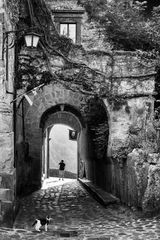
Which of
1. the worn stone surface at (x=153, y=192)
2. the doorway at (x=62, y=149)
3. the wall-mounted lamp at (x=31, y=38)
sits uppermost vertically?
the wall-mounted lamp at (x=31, y=38)

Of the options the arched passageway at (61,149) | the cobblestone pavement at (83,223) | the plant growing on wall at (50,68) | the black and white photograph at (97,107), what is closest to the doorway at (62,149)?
the arched passageway at (61,149)

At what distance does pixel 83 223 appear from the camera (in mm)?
8969

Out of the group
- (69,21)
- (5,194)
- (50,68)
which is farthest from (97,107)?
(5,194)

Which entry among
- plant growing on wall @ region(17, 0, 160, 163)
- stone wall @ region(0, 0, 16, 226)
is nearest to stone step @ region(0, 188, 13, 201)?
stone wall @ region(0, 0, 16, 226)

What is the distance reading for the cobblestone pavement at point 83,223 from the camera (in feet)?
24.5

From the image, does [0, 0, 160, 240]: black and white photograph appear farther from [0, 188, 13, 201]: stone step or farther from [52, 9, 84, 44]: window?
[52, 9, 84, 44]: window

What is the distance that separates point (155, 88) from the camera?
12547 mm

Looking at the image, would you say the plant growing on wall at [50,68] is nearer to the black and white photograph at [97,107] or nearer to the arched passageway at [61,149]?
the black and white photograph at [97,107]

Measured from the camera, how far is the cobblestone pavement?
295 inches

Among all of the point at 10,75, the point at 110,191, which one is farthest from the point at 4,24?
the point at 110,191

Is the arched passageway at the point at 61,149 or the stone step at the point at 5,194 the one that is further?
the arched passageway at the point at 61,149

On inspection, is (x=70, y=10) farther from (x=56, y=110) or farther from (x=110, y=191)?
(x=110, y=191)

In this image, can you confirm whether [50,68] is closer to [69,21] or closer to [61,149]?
[69,21]

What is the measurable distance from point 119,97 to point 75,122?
12.3 meters
